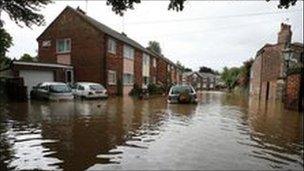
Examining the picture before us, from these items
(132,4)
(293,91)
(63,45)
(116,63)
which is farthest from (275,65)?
(132,4)

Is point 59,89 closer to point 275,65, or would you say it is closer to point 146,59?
point 275,65

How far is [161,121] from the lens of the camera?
57.3ft

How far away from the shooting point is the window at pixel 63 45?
40991mm

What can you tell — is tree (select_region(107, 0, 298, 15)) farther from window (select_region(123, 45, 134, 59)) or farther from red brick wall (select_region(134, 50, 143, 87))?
red brick wall (select_region(134, 50, 143, 87))

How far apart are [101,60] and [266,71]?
66.1 ft

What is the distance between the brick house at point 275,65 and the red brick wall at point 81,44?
1696 cm

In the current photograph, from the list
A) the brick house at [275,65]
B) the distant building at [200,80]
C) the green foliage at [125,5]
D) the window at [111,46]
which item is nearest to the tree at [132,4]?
the green foliage at [125,5]

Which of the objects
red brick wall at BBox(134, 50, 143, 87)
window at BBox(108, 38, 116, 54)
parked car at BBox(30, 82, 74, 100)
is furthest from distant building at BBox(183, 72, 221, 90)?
parked car at BBox(30, 82, 74, 100)

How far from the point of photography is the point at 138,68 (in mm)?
50594

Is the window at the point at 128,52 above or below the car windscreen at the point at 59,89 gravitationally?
above

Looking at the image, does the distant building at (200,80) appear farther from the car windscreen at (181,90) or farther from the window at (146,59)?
the car windscreen at (181,90)

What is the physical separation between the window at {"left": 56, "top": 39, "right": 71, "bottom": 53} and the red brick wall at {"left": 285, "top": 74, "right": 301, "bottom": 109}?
2189 cm

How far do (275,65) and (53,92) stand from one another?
81.5 ft

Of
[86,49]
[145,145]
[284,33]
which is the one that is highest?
[284,33]
